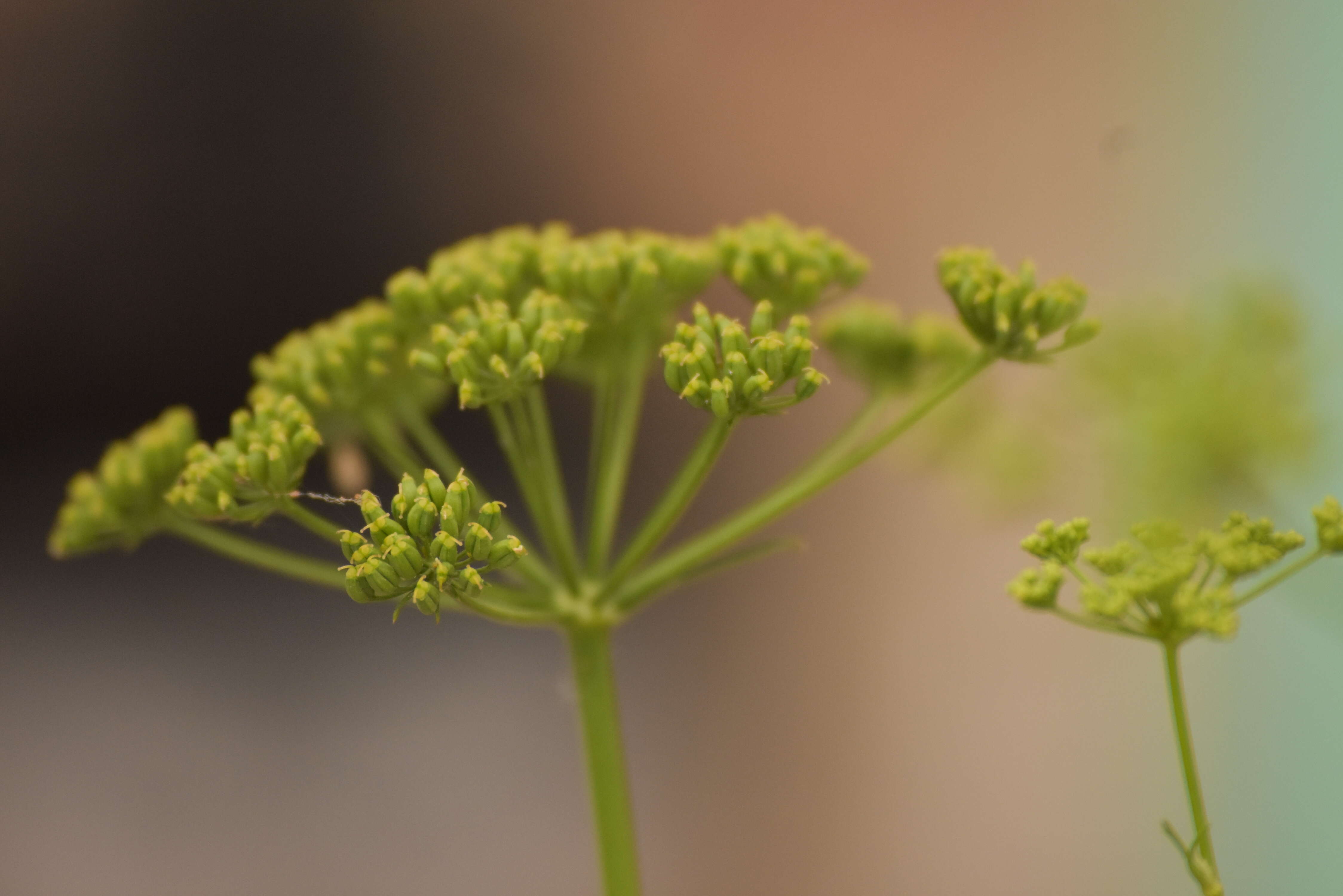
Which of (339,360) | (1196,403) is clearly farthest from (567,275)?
(1196,403)

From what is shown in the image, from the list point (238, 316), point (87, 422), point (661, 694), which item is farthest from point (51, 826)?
point (661, 694)

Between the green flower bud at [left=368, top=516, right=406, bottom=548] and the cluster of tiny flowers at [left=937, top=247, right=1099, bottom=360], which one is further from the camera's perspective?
the cluster of tiny flowers at [left=937, top=247, right=1099, bottom=360]

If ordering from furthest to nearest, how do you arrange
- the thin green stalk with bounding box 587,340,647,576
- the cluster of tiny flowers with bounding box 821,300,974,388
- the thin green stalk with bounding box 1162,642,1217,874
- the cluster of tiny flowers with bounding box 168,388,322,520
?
the cluster of tiny flowers with bounding box 821,300,974,388 → the thin green stalk with bounding box 587,340,647,576 → the cluster of tiny flowers with bounding box 168,388,322,520 → the thin green stalk with bounding box 1162,642,1217,874

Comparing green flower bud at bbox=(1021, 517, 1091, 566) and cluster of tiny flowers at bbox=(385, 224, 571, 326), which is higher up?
cluster of tiny flowers at bbox=(385, 224, 571, 326)

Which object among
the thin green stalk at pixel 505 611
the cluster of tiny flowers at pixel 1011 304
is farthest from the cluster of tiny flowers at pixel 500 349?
the cluster of tiny flowers at pixel 1011 304

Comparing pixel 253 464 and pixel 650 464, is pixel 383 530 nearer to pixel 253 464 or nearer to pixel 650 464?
pixel 253 464

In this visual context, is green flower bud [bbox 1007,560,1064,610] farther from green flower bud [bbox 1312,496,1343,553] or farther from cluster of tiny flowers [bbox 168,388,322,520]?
cluster of tiny flowers [bbox 168,388,322,520]

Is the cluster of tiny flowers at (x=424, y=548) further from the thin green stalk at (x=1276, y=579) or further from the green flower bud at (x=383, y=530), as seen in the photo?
the thin green stalk at (x=1276, y=579)

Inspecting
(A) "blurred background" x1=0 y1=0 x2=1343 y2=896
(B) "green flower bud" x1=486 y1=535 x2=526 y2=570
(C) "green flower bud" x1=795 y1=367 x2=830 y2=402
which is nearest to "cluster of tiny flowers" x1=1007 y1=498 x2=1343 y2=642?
(C) "green flower bud" x1=795 y1=367 x2=830 y2=402
